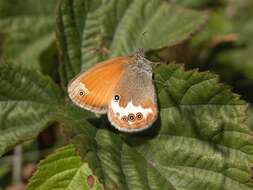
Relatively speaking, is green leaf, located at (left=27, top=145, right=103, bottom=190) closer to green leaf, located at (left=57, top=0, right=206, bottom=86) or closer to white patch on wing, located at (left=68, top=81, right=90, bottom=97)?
white patch on wing, located at (left=68, top=81, right=90, bottom=97)

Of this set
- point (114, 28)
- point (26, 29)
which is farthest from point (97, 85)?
point (26, 29)

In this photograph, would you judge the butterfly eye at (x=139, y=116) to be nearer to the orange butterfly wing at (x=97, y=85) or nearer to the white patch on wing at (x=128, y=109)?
the white patch on wing at (x=128, y=109)

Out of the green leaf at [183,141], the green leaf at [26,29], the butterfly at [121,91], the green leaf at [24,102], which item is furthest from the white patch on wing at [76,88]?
the green leaf at [26,29]

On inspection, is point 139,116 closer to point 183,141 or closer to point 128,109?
point 128,109

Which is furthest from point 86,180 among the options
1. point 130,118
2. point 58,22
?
point 58,22

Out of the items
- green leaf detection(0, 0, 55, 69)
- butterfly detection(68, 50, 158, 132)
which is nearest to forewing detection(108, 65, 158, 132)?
butterfly detection(68, 50, 158, 132)
